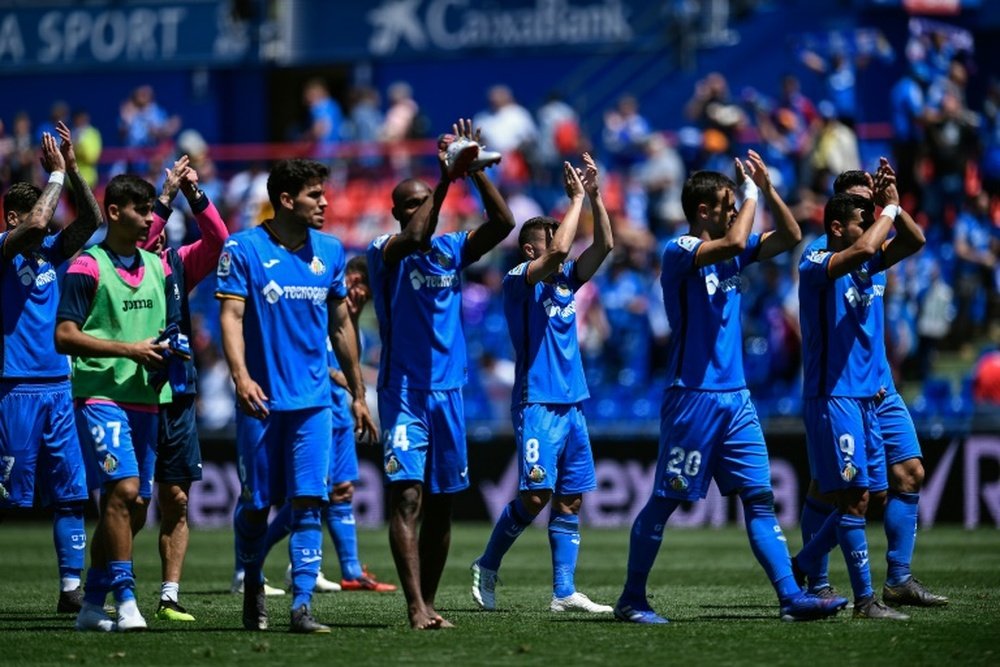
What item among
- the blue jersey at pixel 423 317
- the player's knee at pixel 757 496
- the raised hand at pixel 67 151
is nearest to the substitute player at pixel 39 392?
the raised hand at pixel 67 151

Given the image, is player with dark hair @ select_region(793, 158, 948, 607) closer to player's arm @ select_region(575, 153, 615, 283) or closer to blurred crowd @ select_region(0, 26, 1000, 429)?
player's arm @ select_region(575, 153, 615, 283)

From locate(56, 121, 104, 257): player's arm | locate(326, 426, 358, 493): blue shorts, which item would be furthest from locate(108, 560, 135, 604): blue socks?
locate(326, 426, 358, 493): blue shorts

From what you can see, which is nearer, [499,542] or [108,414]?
[108,414]

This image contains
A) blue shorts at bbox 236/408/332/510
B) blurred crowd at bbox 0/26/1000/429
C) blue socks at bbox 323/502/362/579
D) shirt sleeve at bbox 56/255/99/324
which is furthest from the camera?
blurred crowd at bbox 0/26/1000/429

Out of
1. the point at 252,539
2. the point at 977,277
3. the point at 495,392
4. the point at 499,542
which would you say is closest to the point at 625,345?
the point at 495,392

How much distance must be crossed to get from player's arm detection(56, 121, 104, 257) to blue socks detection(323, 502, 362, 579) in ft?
9.99

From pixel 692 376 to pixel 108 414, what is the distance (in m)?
3.38

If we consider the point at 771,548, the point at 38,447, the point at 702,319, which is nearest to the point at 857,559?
the point at 771,548

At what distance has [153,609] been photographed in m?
11.7

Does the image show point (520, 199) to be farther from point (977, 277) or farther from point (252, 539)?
point (252, 539)

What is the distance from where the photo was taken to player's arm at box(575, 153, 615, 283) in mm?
11039

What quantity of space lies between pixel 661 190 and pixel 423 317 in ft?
51.2

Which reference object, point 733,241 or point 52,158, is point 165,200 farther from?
point 733,241

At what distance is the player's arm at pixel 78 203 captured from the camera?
36.1 feet
